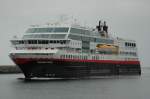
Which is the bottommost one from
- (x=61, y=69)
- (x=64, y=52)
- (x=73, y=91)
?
(x=73, y=91)

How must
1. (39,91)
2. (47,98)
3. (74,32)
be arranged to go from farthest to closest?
(74,32) < (39,91) < (47,98)

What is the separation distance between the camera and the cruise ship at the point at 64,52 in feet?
310

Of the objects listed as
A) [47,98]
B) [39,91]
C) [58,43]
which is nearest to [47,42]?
[58,43]

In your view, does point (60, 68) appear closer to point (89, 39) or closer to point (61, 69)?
point (61, 69)

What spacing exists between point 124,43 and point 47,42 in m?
26.1

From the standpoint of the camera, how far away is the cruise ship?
9456 centimetres

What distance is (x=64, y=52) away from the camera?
96.5m

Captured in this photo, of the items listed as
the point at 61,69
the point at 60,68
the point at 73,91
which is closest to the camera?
the point at 73,91

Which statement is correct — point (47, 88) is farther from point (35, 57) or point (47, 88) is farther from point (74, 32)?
point (74, 32)

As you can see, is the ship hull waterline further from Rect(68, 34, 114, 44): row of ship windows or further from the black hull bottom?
Rect(68, 34, 114, 44): row of ship windows

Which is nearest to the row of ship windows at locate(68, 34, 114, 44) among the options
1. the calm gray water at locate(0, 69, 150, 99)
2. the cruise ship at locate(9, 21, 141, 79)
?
the cruise ship at locate(9, 21, 141, 79)

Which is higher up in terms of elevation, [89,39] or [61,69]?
[89,39]

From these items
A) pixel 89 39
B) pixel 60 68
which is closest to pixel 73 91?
pixel 60 68

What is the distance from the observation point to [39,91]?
80125 millimetres
